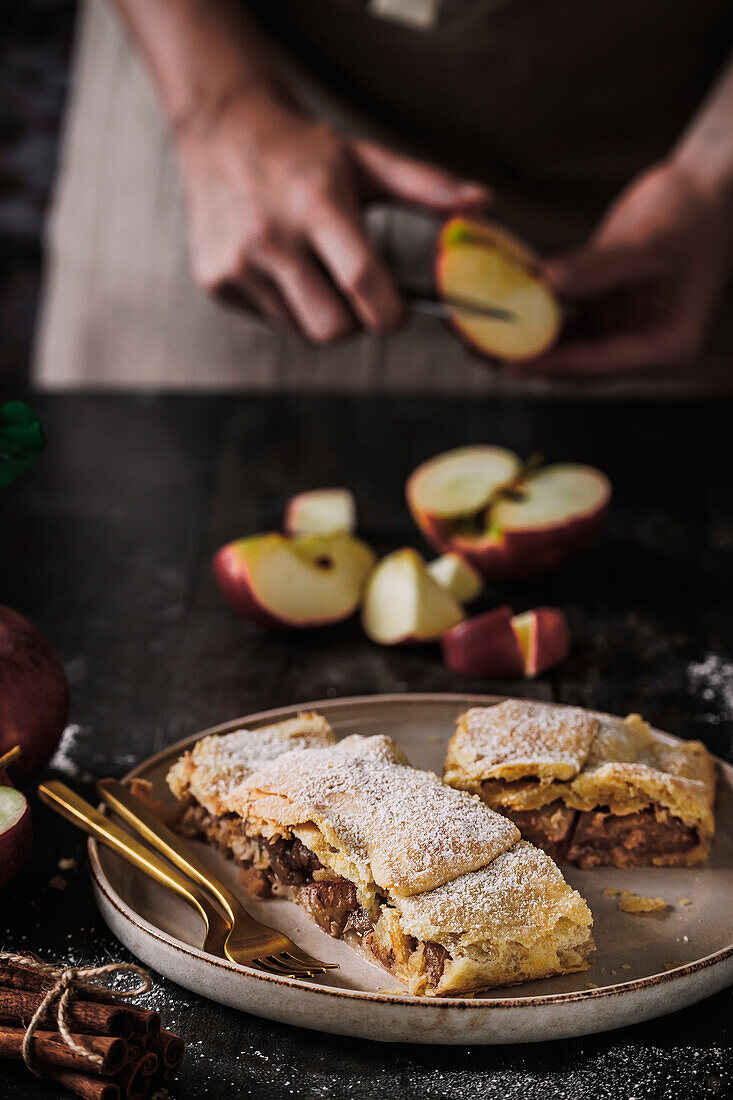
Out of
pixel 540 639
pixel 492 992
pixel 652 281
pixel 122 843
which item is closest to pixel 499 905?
pixel 492 992

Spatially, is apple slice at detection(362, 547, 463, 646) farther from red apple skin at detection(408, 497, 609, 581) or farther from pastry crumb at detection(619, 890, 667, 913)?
pastry crumb at detection(619, 890, 667, 913)

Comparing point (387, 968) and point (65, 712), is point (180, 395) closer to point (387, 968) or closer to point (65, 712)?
point (65, 712)

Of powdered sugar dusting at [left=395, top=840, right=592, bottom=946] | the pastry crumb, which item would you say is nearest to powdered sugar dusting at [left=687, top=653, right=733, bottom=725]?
the pastry crumb

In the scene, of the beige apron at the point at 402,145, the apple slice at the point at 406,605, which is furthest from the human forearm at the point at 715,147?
the apple slice at the point at 406,605

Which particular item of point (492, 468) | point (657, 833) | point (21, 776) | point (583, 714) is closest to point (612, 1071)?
point (657, 833)

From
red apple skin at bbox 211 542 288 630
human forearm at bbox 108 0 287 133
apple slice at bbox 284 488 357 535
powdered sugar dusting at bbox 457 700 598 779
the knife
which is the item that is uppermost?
human forearm at bbox 108 0 287 133

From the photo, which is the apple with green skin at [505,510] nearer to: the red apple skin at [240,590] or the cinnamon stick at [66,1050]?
the red apple skin at [240,590]
